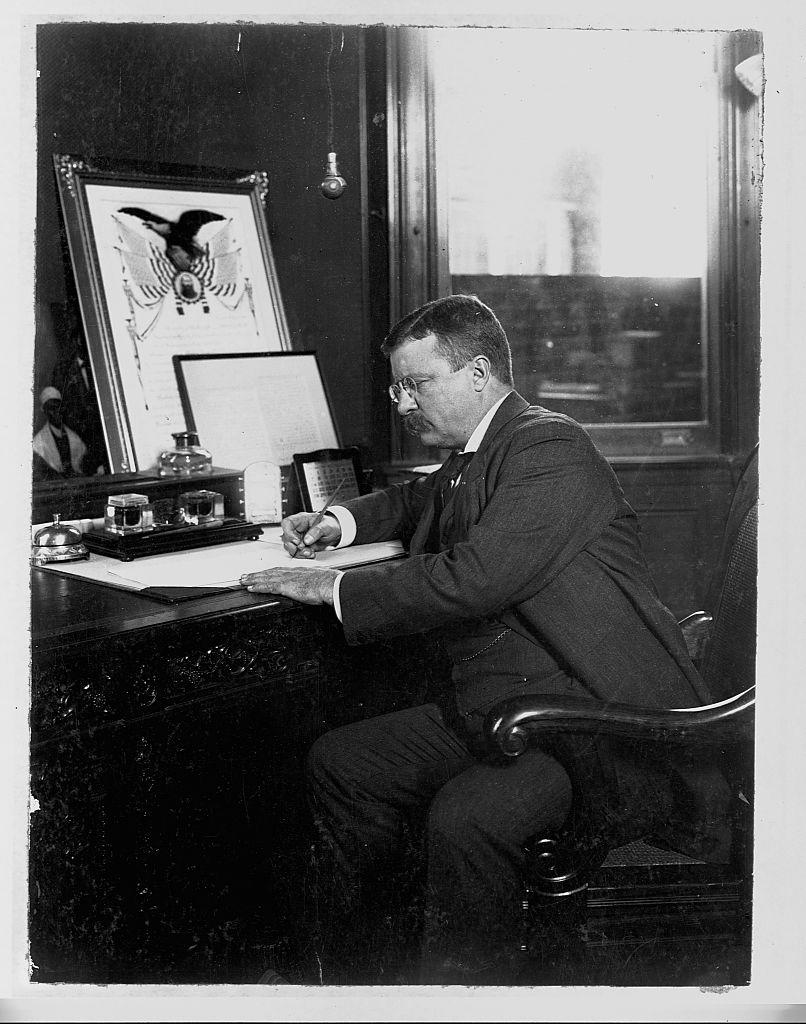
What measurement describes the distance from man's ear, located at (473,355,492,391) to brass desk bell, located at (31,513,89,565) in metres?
0.97

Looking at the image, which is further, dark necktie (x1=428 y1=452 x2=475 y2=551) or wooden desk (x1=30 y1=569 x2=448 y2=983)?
dark necktie (x1=428 y1=452 x2=475 y2=551)

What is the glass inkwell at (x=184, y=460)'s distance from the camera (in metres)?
2.73

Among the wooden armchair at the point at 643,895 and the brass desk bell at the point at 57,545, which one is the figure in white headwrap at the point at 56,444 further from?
the wooden armchair at the point at 643,895

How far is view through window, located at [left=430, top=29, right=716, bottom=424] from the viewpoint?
10.6ft

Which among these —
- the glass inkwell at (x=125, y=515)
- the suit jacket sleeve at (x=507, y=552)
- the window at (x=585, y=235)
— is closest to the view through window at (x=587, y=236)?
the window at (x=585, y=235)

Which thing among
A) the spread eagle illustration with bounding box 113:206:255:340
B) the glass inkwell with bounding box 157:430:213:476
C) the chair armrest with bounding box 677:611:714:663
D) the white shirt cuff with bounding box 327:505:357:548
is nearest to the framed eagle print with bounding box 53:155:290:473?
the spread eagle illustration with bounding box 113:206:255:340

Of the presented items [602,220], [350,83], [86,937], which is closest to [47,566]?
[86,937]

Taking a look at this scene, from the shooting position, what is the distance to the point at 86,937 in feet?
6.52

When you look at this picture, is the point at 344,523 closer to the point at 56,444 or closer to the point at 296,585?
the point at 296,585

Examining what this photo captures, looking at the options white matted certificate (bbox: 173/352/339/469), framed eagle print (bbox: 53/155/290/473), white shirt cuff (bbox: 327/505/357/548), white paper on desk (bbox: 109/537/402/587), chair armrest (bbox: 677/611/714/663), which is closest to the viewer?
white paper on desk (bbox: 109/537/402/587)

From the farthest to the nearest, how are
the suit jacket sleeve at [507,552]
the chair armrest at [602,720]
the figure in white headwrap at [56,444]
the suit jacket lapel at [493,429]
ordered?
the figure in white headwrap at [56,444]
the suit jacket lapel at [493,429]
the suit jacket sleeve at [507,552]
the chair armrest at [602,720]

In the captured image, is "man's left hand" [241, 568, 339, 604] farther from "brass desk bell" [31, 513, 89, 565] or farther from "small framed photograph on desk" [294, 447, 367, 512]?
"small framed photograph on desk" [294, 447, 367, 512]

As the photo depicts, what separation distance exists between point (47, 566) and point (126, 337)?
0.87m

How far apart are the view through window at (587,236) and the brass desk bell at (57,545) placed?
160cm
